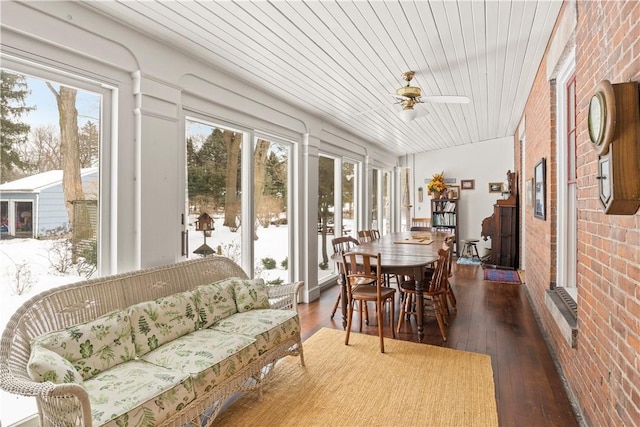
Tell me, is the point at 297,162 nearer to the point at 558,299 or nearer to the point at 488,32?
the point at 488,32

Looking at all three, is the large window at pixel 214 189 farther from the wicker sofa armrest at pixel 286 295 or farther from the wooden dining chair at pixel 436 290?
the wooden dining chair at pixel 436 290

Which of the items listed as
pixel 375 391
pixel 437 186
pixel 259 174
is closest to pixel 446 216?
pixel 437 186

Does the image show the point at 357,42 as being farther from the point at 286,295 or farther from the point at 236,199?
the point at 286,295

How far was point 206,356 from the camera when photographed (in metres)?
2.04

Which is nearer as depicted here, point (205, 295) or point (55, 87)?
point (55, 87)

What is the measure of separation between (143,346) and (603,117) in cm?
262

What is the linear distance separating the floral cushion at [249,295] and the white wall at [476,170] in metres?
6.72

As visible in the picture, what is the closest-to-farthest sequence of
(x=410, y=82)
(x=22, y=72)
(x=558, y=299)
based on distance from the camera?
(x=22, y=72) → (x=558, y=299) → (x=410, y=82)

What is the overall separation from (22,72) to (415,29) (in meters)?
2.52

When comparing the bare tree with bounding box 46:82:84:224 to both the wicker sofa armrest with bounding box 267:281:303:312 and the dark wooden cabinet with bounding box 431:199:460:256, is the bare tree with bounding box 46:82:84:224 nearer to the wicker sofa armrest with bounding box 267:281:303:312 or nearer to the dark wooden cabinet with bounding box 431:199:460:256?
the wicker sofa armrest with bounding box 267:281:303:312

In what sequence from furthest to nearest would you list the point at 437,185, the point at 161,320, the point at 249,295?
1. the point at 437,185
2. the point at 249,295
3. the point at 161,320

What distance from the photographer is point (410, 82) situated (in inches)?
142

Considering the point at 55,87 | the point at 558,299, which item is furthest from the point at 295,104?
the point at 558,299

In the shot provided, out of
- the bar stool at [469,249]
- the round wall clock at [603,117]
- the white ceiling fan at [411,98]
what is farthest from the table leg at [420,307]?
the bar stool at [469,249]
